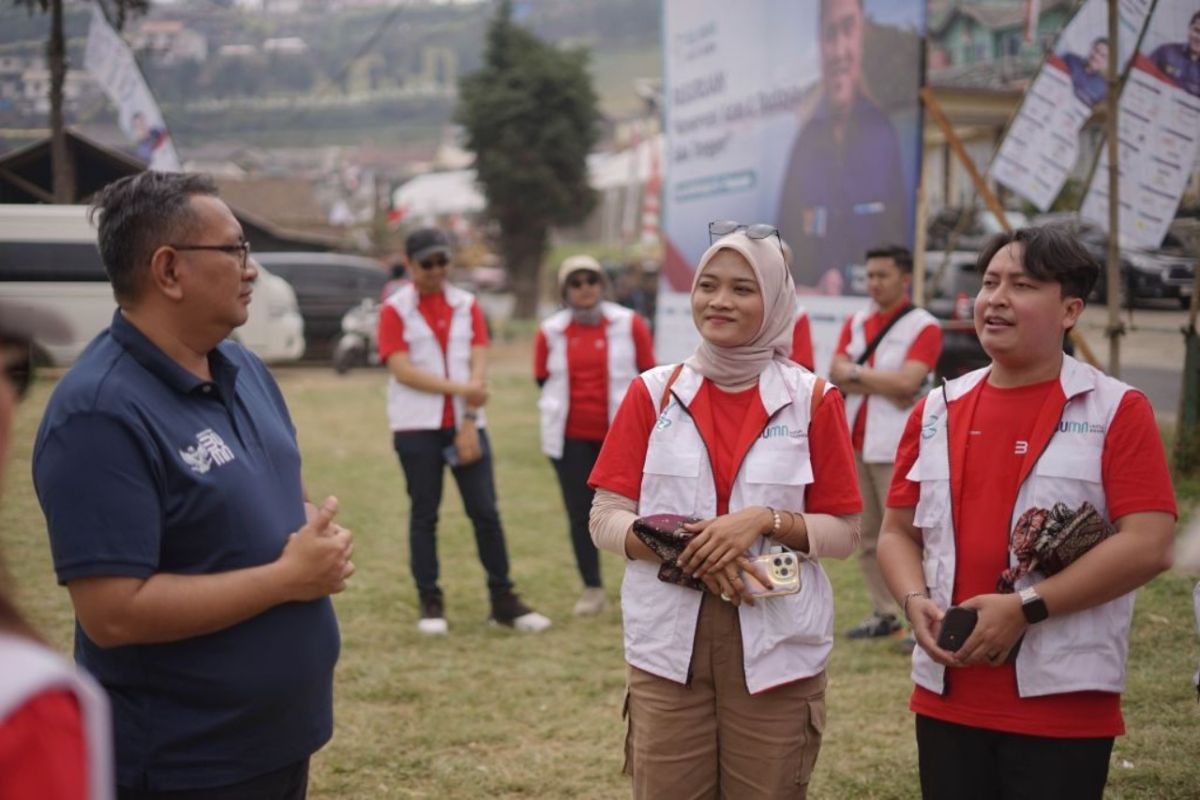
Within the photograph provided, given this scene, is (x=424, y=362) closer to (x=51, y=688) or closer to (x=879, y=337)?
(x=879, y=337)

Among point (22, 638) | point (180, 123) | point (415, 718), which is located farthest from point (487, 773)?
point (180, 123)

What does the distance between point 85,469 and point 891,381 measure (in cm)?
423

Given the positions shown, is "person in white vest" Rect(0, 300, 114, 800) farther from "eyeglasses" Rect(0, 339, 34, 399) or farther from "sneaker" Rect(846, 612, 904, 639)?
"sneaker" Rect(846, 612, 904, 639)

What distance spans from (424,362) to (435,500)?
30.3 inches

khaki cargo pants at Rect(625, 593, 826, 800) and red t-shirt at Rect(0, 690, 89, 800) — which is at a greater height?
red t-shirt at Rect(0, 690, 89, 800)

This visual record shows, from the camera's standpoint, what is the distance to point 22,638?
43.6 inches

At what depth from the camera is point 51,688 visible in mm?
1069

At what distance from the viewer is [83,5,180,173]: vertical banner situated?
834cm

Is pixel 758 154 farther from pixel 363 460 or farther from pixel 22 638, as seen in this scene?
pixel 22 638

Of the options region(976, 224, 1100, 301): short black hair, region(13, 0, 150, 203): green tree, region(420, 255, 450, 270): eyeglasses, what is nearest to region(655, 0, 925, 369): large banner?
region(420, 255, 450, 270): eyeglasses

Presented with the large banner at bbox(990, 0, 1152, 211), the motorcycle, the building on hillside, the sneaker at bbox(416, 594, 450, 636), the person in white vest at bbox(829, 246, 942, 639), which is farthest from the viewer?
the motorcycle

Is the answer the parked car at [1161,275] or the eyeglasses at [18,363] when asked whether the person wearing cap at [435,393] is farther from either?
the parked car at [1161,275]

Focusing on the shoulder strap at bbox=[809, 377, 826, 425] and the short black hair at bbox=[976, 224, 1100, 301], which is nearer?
the short black hair at bbox=[976, 224, 1100, 301]

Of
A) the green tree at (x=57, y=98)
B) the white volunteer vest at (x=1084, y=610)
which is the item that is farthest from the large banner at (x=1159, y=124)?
the green tree at (x=57, y=98)
